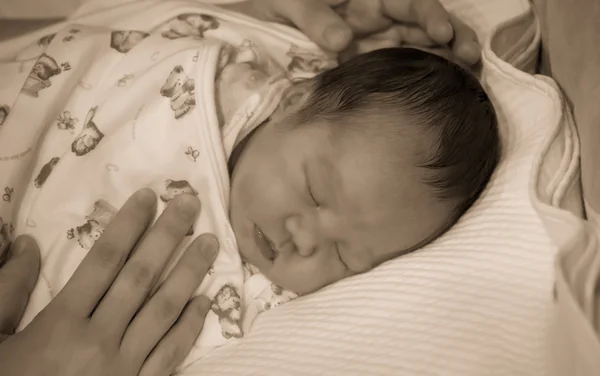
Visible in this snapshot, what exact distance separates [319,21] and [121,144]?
45 cm

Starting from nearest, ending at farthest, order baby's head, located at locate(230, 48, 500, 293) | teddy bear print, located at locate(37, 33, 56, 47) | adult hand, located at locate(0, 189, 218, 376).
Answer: adult hand, located at locate(0, 189, 218, 376) < baby's head, located at locate(230, 48, 500, 293) < teddy bear print, located at locate(37, 33, 56, 47)

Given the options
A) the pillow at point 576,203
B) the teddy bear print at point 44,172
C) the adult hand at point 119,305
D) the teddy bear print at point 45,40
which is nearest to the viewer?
the pillow at point 576,203

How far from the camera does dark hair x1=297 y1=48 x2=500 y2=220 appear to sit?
91 cm

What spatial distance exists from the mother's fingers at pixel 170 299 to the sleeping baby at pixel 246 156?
4 cm

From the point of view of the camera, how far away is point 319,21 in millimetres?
1124

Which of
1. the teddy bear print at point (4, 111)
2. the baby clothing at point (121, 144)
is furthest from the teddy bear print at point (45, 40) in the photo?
the teddy bear print at point (4, 111)

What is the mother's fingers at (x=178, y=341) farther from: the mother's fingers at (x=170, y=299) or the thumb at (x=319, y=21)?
the thumb at (x=319, y=21)

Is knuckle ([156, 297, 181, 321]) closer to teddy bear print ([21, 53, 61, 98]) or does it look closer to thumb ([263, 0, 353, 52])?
teddy bear print ([21, 53, 61, 98])

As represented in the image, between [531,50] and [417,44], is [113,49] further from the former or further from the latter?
[531,50]

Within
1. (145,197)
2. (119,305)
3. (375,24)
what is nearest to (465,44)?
(375,24)

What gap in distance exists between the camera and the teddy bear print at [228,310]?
0.93m

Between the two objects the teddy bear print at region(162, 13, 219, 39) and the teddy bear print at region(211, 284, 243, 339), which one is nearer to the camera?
the teddy bear print at region(211, 284, 243, 339)

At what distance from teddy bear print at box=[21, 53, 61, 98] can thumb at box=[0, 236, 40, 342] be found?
271 mm

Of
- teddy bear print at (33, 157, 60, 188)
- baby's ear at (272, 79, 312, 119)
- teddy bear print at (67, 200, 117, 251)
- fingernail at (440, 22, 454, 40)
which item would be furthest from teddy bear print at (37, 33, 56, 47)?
fingernail at (440, 22, 454, 40)
